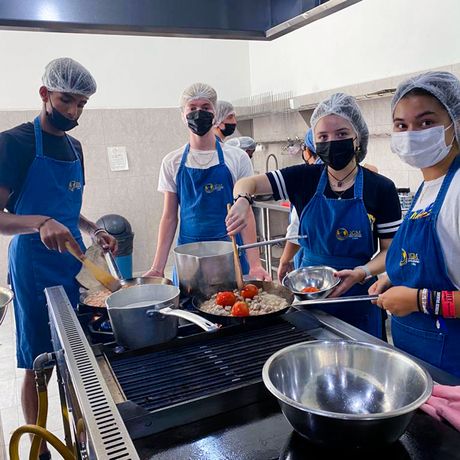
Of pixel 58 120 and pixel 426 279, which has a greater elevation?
pixel 58 120

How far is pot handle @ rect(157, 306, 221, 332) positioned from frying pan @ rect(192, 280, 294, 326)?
15cm

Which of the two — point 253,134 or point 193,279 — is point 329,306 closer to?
point 193,279

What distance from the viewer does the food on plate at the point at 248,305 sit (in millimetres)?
1105

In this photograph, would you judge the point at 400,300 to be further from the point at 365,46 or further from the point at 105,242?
the point at 365,46

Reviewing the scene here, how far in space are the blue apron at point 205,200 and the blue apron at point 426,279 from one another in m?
0.93

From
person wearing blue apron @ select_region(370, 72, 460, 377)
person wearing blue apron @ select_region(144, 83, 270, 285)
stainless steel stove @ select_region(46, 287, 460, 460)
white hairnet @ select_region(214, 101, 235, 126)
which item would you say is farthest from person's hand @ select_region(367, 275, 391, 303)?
white hairnet @ select_region(214, 101, 235, 126)

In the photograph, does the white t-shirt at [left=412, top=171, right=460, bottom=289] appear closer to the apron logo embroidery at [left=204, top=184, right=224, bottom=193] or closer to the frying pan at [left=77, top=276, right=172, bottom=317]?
the frying pan at [left=77, top=276, right=172, bottom=317]

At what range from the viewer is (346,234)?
1.52 metres

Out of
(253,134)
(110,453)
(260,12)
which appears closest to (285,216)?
(253,134)

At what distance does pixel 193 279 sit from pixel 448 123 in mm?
893

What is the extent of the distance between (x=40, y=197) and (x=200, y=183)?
735mm

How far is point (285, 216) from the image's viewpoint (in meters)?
4.36

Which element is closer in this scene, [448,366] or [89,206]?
[448,366]

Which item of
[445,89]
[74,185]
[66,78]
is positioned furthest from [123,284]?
[445,89]
